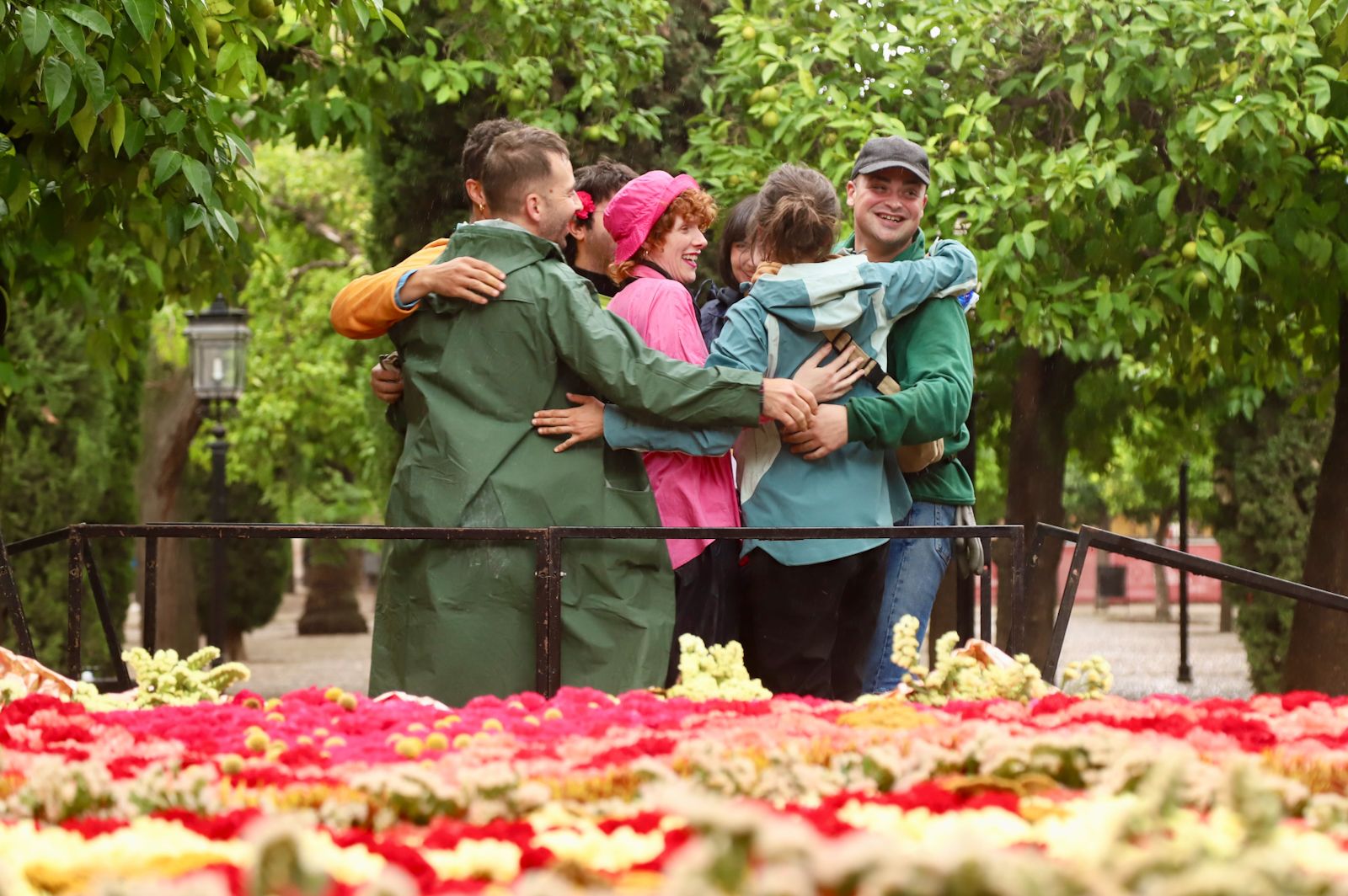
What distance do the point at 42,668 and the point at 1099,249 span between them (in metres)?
6.57

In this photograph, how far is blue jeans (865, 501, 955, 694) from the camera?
4453 millimetres

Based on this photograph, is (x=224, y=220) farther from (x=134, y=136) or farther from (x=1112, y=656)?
(x=1112, y=656)

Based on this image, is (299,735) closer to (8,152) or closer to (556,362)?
(556,362)

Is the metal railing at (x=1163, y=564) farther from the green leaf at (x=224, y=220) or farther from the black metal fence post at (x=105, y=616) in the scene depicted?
the green leaf at (x=224, y=220)

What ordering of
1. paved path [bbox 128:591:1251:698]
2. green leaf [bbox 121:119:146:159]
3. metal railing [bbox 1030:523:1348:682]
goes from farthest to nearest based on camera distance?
paved path [bbox 128:591:1251:698] → green leaf [bbox 121:119:146:159] → metal railing [bbox 1030:523:1348:682]

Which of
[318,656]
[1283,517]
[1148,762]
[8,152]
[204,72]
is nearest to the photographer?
[1148,762]

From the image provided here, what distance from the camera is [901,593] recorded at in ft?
14.6

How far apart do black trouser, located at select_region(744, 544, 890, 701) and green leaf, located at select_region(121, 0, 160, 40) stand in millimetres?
2425

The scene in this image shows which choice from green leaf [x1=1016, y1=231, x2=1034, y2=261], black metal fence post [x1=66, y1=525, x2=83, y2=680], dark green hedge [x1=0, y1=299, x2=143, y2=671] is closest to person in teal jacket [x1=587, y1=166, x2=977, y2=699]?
black metal fence post [x1=66, y1=525, x2=83, y2=680]

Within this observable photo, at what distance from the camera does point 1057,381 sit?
12.7 meters

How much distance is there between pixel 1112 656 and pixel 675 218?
1879 centimetres

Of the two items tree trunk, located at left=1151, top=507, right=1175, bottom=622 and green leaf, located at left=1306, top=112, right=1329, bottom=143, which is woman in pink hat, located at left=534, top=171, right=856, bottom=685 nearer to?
green leaf, located at left=1306, top=112, right=1329, bottom=143

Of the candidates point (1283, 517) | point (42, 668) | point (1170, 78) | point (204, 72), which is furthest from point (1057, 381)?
point (42, 668)

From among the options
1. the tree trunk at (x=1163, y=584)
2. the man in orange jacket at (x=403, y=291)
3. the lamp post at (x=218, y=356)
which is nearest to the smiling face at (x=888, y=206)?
the man in orange jacket at (x=403, y=291)
